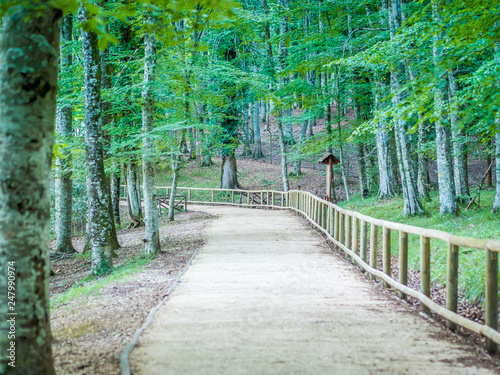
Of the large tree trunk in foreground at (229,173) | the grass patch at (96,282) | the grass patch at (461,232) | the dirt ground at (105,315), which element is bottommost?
the grass patch at (96,282)

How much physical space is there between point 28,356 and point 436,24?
26.9 feet

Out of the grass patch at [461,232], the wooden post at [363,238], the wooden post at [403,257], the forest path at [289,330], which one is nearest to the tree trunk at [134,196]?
the grass patch at [461,232]

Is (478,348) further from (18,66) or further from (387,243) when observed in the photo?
(18,66)

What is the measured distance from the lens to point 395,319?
14.8ft

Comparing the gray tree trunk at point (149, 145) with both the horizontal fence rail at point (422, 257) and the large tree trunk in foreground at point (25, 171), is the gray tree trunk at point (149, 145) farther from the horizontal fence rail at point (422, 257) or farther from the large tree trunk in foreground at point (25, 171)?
the large tree trunk in foreground at point (25, 171)

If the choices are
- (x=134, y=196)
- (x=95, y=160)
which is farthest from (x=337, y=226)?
(x=134, y=196)

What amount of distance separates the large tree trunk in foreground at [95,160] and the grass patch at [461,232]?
6462 millimetres

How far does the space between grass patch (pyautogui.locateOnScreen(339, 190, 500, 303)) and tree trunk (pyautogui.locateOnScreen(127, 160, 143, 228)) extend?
9101mm

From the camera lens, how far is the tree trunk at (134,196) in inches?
653

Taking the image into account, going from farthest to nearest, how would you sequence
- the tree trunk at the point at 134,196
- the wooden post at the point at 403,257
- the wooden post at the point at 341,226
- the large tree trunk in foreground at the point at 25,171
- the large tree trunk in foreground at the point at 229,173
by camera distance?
the large tree trunk in foreground at the point at 229,173 → the tree trunk at the point at 134,196 → the wooden post at the point at 341,226 → the wooden post at the point at 403,257 → the large tree trunk in foreground at the point at 25,171

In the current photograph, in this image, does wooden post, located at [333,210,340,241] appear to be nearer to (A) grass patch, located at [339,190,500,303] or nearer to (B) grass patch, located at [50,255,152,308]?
(A) grass patch, located at [339,190,500,303]

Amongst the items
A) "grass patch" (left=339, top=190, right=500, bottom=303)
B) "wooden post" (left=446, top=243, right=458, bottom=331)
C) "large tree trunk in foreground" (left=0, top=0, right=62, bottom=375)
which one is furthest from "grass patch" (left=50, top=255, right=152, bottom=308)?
"grass patch" (left=339, top=190, right=500, bottom=303)

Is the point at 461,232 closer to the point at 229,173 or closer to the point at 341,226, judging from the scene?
the point at 341,226

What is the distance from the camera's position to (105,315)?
5.03 m
